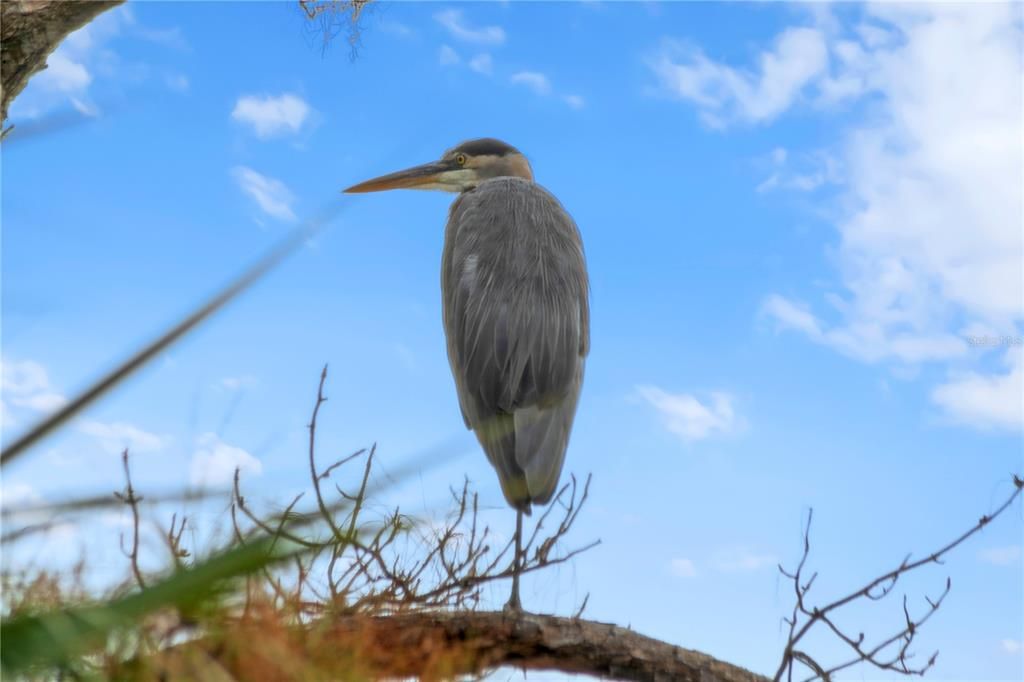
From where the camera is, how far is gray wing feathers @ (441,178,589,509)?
9.57 ft

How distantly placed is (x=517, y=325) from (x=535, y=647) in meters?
1.13

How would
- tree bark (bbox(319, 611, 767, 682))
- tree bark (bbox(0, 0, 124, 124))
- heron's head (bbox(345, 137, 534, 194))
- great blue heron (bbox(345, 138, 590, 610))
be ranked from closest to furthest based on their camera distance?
tree bark (bbox(319, 611, 767, 682)), tree bark (bbox(0, 0, 124, 124)), great blue heron (bbox(345, 138, 590, 610)), heron's head (bbox(345, 137, 534, 194))

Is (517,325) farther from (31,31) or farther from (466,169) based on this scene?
(466,169)

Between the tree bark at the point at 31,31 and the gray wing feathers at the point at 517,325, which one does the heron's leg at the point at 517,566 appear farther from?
the tree bark at the point at 31,31

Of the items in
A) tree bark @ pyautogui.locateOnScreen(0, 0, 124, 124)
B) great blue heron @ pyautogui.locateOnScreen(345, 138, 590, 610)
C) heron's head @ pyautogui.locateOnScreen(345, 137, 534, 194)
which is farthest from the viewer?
heron's head @ pyautogui.locateOnScreen(345, 137, 534, 194)

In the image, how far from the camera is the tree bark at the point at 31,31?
106 inches

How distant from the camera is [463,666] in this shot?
7.50ft

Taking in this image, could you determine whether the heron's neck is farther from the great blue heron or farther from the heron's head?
the great blue heron

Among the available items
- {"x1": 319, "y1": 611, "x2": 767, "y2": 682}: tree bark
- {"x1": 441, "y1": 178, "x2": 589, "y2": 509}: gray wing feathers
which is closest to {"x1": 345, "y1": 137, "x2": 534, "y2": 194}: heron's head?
{"x1": 441, "y1": 178, "x2": 589, "y2": 509}: gray wing feathers

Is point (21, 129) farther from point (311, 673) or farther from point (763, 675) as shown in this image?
point (763, 675)

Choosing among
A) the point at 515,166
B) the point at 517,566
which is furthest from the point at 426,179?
the point at 517,566

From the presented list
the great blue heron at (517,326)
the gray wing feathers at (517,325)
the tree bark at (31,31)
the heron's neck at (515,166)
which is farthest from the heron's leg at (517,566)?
the heron's neck at (515,166)

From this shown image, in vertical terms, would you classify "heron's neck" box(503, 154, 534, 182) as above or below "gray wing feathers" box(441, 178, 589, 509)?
above

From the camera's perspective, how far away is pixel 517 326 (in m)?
3.25
